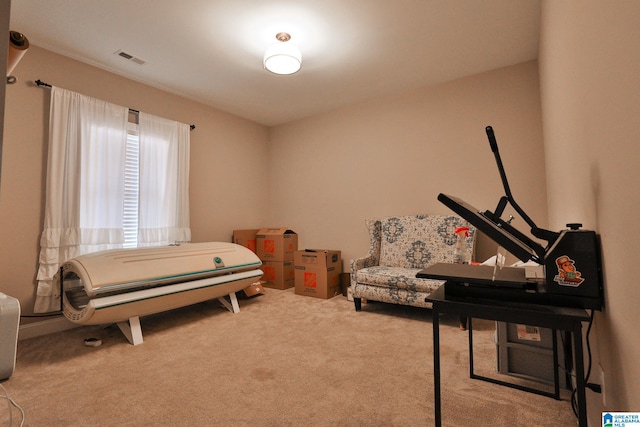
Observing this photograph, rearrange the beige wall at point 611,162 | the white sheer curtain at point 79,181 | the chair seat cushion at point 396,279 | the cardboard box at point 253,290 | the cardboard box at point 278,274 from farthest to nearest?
1. the cardboard box at point 278,274
2. the cardboard box at point 253,290
3. the chair seat cushion at point 396,279
4. the white sheer curtain at point 79,181
5. the beige wall at point 611,162

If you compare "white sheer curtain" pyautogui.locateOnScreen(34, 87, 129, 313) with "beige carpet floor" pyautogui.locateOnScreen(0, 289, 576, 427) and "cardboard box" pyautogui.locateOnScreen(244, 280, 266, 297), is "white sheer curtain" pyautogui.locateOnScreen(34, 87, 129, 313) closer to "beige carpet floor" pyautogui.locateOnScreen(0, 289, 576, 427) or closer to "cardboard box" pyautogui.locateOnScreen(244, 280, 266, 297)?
"beige carpet floor" pyautogui.locateOnScreen(0, 289, 576, 427)

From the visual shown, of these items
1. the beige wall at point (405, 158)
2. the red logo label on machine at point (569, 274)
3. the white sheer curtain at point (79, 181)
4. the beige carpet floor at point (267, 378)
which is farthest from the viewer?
the beige wall at point (405, 158)

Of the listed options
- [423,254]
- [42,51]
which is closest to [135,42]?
[42,51]

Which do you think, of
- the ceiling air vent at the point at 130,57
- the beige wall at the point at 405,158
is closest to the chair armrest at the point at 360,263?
the beige wall at the point at 405,158

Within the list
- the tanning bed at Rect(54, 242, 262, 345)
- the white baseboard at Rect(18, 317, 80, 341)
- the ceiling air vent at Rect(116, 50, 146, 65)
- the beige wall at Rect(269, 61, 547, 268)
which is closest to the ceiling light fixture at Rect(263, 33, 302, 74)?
the ceiling air vent at Rect(116, 50, 146, 65)

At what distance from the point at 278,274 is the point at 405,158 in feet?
7.82

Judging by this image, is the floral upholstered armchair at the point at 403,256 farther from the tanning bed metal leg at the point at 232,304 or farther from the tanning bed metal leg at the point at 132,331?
the tanning bed metal leg at the point at 132,331

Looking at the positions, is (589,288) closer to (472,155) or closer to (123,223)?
(472,155)

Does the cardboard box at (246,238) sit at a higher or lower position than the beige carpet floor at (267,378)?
higher

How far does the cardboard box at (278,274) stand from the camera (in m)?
4.25

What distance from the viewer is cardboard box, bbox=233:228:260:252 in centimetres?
437

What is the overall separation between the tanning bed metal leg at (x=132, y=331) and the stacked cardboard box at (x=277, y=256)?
203 cm

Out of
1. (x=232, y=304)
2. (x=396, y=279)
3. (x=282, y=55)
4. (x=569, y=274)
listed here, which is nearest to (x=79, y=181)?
(x=232, y=304)

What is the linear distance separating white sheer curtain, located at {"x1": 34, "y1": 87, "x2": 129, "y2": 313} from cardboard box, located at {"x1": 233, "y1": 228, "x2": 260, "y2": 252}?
4.98 feet
